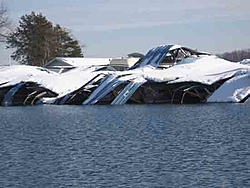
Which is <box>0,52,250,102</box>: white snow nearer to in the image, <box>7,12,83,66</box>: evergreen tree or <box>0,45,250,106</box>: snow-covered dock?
<box>0,45,250,106</box>: snow-covered dock

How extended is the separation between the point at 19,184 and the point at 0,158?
18.3 feet

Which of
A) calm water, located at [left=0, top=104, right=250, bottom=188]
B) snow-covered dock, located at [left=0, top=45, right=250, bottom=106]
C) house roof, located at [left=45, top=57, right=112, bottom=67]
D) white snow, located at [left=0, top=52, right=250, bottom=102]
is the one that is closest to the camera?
calm water, located at [left=0, top=104, right=250, bottom=188]

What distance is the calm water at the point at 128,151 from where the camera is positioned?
20.1m

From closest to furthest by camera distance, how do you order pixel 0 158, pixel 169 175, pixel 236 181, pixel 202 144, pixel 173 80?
pixel 236 181 → pixel 169 175 → pixel 0 158 → pixel 202 144 → pixel 173 80

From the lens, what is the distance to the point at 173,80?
5944cm

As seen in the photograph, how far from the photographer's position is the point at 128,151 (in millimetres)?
26031

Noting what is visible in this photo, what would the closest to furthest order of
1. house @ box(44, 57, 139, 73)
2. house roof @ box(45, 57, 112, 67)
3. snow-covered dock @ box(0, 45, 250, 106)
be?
snow-covered dock @ box(0, 45, 250, 106) < house @ box(44, 57, 139, 73) < house roof @ box(45, 57, 112, 67)

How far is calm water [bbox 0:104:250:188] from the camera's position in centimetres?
2006

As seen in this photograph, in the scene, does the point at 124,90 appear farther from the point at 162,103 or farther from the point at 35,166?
the point at 35,166

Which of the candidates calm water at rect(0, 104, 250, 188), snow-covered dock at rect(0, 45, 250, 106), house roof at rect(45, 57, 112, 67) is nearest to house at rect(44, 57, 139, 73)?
house roof at rect(45, 57, 112, 67)

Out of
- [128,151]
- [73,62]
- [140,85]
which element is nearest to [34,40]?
[73,62]

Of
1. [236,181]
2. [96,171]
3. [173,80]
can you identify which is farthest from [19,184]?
[173,80]

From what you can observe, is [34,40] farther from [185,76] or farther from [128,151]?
[128,151]

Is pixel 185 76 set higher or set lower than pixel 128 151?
higher
